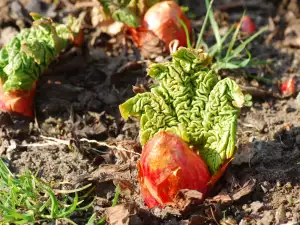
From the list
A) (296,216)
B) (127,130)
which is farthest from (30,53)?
(296,216)

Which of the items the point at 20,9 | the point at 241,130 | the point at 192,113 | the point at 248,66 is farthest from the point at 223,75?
the point at 20,9

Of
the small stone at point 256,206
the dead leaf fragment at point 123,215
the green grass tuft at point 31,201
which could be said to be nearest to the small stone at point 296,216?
the small stone at point 256,206

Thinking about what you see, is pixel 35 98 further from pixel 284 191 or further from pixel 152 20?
pixel 284 191

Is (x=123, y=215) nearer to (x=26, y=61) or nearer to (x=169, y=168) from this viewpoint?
(x=169, y=168)

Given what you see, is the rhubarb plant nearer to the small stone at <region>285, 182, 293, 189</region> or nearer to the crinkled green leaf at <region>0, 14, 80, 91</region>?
the crinkled green leaf at <region>0, 14, 80, 91</region>

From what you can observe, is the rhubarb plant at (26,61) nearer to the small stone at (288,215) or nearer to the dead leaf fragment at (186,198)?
the dead leaf fragment at (186,198)

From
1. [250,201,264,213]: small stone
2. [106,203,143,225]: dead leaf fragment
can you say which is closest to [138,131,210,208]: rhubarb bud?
[106,203,143,225]: dead leaf fragment
